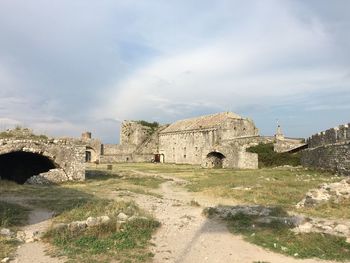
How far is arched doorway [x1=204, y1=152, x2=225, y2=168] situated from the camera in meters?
49.9

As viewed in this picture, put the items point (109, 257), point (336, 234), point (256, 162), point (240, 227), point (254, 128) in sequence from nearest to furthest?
1. point (109, 257)
2. point (336, 234)
3. point (240, 227)
4. point (256, 162)
5. point (254, 128)

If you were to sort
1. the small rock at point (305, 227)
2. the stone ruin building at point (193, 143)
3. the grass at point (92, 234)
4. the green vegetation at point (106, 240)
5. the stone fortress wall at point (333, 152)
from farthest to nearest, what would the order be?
the stone ruin building at point (193, 143)
the stone fortress wall at point (333, 152)
the small rock at point (305, 227)
the grass at point (92, 234)
the green vegetation at point (106, 240)

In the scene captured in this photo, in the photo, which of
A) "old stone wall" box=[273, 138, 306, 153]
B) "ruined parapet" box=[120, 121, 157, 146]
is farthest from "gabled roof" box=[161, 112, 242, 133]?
"old stone wall" box=[273, 138, 306, 153]

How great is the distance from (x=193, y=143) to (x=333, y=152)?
3098 cm

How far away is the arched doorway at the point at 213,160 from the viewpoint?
49.9m

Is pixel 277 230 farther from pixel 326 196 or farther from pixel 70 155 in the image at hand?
pixel 70 155

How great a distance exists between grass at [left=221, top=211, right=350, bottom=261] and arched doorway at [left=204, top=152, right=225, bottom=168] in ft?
124

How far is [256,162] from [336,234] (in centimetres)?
3326

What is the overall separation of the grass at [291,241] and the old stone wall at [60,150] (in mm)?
14821

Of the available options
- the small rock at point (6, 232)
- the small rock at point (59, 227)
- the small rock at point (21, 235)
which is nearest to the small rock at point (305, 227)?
the small rock at point (59, 227)

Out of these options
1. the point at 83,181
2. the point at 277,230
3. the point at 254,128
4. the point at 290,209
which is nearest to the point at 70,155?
the point at 83,181

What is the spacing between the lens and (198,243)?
10.1 meters

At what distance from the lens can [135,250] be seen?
9.33 meters

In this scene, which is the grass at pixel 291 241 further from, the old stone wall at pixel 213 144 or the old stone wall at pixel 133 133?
the old stone wall at pixel 133 133
